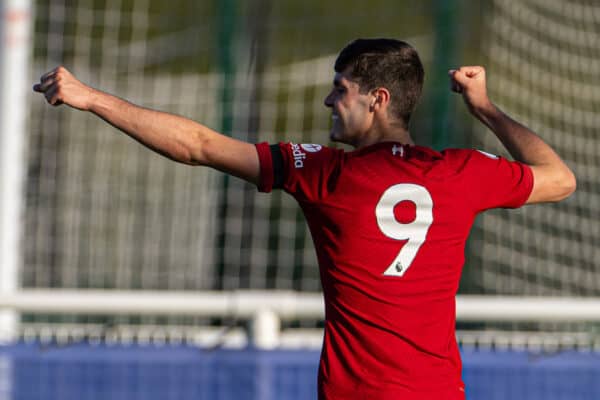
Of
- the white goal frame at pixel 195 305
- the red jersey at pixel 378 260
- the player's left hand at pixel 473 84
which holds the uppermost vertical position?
the player's left hand at pixel 473 84

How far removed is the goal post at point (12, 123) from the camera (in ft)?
18.6

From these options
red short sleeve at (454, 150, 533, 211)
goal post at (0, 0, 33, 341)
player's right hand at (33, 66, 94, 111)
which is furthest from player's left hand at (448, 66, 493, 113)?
goal post at (0, 0, 33, 341)

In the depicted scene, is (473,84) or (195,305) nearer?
(473,84)

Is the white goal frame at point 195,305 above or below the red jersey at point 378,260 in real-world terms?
below

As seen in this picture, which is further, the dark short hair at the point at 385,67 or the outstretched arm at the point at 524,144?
the outstretched arm at the point at 524,144

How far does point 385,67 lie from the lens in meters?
3.06

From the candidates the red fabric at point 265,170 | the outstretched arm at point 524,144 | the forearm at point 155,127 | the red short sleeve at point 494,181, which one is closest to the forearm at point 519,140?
the outstretched arm at point 524,144

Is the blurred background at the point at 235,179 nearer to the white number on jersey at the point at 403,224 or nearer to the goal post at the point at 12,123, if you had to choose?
the goal post at the point at 12,123

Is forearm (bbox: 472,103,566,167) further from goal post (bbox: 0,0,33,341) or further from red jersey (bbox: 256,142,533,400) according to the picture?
goal post (bbox: 0,0,33,341)

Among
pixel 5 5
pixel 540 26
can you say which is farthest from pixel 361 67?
pixel 540 26

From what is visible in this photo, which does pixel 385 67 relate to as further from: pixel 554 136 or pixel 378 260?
pixel 554 136

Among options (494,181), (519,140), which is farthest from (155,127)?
(519,140)

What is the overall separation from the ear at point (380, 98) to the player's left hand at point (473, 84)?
39 centimetres

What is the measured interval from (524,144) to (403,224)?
23.3 inches
